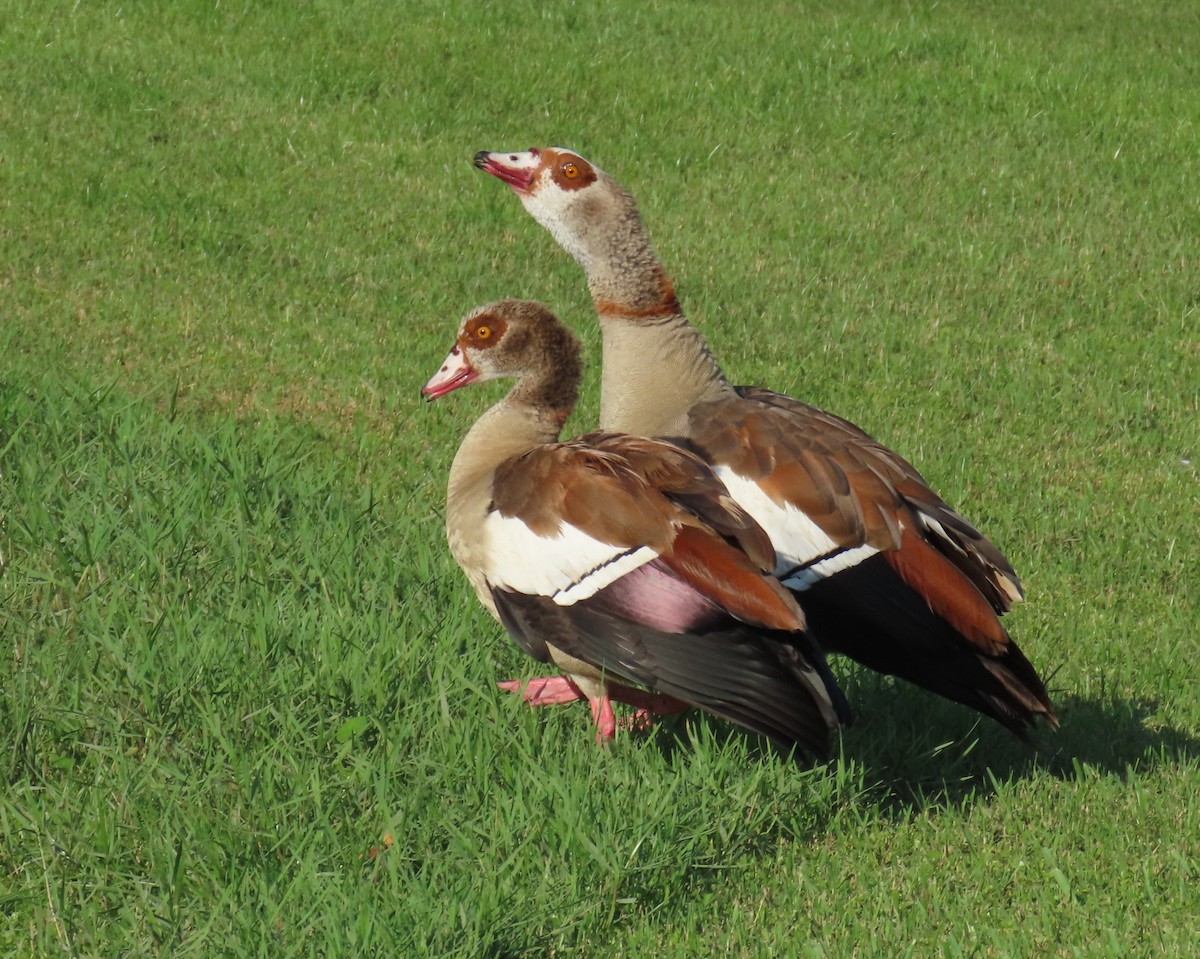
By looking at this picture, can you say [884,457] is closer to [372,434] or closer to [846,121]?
[372,434]

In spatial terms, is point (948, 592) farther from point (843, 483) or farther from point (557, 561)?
point (557, 561)

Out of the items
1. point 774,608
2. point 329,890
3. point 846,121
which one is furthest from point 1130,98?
point 329,890

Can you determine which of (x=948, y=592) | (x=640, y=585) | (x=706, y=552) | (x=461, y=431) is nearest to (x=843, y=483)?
(x=948, y=592)

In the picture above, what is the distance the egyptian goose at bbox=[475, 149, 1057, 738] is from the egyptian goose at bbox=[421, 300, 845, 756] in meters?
0.29

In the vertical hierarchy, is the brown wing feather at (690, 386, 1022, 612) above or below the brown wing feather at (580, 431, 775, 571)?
below

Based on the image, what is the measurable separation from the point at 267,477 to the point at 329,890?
103 inches

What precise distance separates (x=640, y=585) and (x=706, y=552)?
7.9 inches

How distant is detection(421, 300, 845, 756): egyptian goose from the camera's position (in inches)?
162

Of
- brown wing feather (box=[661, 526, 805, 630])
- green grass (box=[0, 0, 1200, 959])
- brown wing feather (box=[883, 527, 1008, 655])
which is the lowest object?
green grass (box=[0, 0, 1200, 959])

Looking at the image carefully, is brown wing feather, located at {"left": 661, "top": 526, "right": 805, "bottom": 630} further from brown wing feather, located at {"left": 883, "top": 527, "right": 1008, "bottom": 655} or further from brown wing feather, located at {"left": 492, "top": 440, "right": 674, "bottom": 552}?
brown wing feather, located at {"left": 883, "top": 527, "right": 1008, "bottom": 655}

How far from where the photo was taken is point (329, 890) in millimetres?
3764

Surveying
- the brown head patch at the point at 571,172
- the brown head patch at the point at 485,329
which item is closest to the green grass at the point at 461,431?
the brown head patch at the point at 485,329

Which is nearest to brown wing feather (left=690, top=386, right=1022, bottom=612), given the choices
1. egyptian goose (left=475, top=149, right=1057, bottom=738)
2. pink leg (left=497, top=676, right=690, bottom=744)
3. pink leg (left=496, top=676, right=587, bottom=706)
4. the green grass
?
egyptian goose (left=475, top=149, right=1057, bottom=738)

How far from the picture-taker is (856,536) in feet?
15.0
